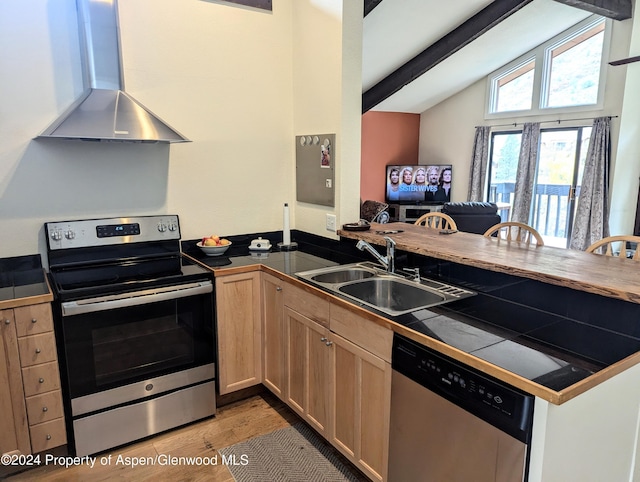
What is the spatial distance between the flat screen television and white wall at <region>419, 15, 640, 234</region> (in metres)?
0.22

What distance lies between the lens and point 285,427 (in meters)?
2.52

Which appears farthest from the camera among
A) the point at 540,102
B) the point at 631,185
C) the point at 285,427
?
the point at 540,102

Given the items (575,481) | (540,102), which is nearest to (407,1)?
(540,102)

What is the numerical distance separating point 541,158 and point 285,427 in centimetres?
625

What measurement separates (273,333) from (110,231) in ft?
3.68

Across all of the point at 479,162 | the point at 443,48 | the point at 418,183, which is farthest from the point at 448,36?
the point at 418,183

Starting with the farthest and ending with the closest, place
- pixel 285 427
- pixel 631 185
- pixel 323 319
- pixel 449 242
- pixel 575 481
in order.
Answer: pixel 631 185 → pixel 285 427 → pixel 449 242 → pixel 323 319 → pixel 575 481

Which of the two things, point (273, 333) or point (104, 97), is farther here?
point (273, 333)

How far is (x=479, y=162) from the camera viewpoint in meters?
7.73

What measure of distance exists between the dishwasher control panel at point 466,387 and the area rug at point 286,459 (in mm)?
820

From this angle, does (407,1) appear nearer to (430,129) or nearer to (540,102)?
(540,102)

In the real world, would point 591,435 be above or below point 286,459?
above

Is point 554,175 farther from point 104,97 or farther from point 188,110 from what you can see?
point 104,97

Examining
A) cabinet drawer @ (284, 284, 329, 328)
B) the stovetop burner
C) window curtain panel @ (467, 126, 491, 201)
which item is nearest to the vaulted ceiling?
window curtain panel @ (467, 126, 491, 201)
